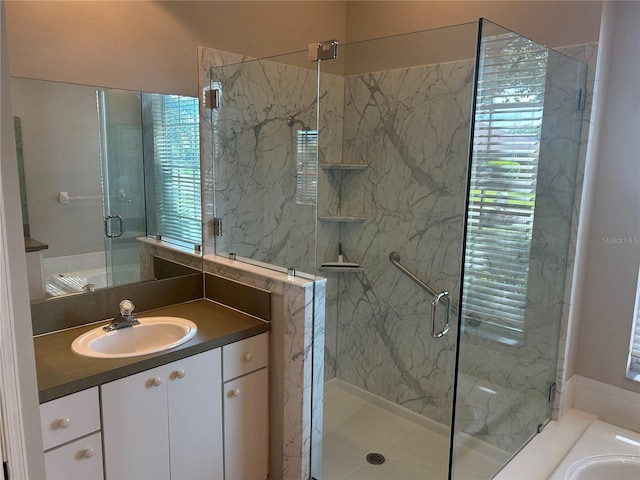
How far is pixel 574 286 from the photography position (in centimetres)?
239

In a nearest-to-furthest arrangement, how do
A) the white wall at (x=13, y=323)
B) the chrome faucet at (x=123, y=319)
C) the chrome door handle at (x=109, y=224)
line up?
the white wall at (x=13, y=323) → the chrome faucet at (x=123, y=319) → the chrome door handle at (x=109, y=224)

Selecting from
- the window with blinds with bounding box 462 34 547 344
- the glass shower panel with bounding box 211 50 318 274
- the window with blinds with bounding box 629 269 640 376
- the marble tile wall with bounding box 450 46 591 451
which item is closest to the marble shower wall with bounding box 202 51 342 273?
the glass shower panel with bounding box 211 50 318 274

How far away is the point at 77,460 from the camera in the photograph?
1.59 metres

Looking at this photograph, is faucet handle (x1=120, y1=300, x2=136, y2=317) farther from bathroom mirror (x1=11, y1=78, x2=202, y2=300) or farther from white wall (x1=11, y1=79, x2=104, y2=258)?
white wall (x1=11, y1=79, x2=104, y2=258)

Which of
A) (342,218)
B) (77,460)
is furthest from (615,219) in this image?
(77,460)

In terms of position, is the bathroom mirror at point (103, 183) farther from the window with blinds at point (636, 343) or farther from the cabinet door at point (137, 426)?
the window with blinds at point (636, 343)

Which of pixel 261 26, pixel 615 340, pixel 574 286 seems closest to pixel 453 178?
A: pixel 574 286

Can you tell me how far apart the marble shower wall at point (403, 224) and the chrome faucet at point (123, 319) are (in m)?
1.22

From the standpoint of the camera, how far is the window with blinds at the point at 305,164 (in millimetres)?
2678

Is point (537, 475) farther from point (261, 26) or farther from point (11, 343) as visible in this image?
point (261, 26)

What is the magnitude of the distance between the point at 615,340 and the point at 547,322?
38 centimetres

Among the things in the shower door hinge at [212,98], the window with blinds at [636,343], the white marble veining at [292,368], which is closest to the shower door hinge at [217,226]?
the white marble veining at [292,368]

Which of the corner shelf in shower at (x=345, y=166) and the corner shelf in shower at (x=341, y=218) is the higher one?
the corner shelf in shower at (x=345, y=166)

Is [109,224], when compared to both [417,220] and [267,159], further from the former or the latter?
[417,220]
